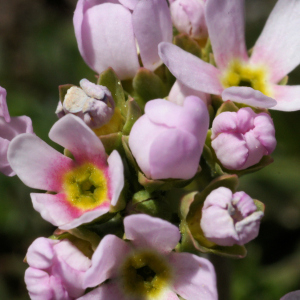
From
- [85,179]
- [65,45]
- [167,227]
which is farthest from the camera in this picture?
[65,45]

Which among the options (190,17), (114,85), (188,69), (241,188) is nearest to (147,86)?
(114,85)

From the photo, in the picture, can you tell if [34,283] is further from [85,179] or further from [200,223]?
[200,223]

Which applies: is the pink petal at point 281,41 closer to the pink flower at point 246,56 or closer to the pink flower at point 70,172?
the pink flower at point 246,56

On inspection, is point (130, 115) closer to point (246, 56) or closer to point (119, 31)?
point (119, 31)

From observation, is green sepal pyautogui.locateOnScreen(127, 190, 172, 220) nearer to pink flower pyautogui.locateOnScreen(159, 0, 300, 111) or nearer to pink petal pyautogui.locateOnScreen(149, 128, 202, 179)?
pink petal pyautogui.locateOnScreen(149, 128, 202, 179)

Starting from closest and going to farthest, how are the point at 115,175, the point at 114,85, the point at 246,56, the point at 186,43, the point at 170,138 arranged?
the point at 170,138 → the point at 115,175 → the point at 114,85 → the point at 186,43 → the point at 246,56

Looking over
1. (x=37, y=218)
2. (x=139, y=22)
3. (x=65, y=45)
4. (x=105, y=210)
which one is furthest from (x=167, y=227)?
(x=65, y=45)
